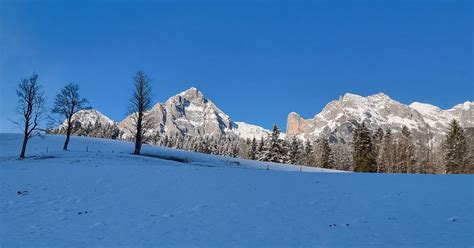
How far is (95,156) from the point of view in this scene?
45062 mm

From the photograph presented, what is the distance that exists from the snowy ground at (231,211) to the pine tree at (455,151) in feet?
156

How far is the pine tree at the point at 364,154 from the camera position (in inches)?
2758

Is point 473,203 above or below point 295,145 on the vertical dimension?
below

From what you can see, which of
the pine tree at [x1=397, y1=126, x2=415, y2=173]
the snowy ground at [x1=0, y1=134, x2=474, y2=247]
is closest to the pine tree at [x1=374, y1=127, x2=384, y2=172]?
the pine tree at [x1=397, y1=126, x2=415, y2=173]

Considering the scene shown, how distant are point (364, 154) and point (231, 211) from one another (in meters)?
58.2

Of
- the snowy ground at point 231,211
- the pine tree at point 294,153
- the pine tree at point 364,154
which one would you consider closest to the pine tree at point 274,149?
the pine tree at point 294,153

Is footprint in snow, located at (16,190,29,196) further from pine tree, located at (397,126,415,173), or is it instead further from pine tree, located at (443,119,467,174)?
pine tree, located at (397,126,415,173)

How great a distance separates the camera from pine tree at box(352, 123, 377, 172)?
230ft

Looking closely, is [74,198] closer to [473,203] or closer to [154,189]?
[154,189]

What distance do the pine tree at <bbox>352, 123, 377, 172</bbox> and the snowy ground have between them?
45.4 metres

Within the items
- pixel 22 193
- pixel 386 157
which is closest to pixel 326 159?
pixel 386 157

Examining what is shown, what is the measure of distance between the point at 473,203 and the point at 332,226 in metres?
7.65

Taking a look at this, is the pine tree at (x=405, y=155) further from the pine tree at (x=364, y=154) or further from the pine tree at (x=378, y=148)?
the pine tree at (x=364, y=154)

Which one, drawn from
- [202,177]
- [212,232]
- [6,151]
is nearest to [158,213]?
[212,232]
